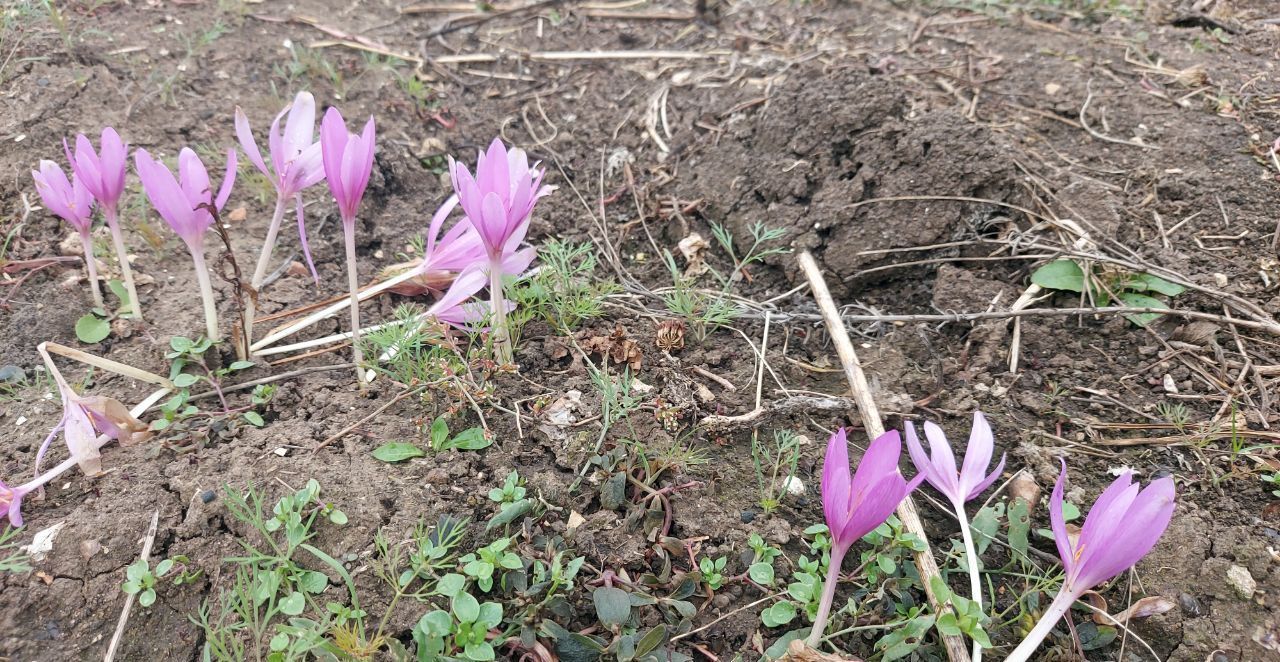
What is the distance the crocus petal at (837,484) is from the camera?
4.45 ft

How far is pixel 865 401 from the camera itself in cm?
193

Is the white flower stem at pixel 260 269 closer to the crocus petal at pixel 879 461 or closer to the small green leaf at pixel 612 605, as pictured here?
the small green leaf at pixel 612 605

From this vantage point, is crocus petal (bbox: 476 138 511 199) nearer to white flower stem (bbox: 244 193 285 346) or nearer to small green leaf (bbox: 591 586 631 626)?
white flower stem (bbox: 244 193 285 346)

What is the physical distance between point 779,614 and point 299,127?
5.35 ft

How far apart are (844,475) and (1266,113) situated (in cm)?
249

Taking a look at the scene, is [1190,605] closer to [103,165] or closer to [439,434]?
[439,434]

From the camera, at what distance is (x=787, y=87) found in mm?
2787

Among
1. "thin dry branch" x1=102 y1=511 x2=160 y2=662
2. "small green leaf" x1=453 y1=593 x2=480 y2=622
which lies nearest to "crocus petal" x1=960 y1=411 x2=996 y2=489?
"small green leaf" x1=453 y1=593 x2=480 y2=622

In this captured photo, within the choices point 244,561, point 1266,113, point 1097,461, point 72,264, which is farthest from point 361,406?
point 1266,113

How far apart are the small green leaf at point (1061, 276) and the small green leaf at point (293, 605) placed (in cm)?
210

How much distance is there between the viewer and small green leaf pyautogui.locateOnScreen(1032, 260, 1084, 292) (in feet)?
7.16

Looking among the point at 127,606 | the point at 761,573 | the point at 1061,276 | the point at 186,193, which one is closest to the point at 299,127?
the point at 186,193

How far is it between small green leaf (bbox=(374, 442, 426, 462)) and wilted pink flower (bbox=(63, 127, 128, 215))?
3.20 feet

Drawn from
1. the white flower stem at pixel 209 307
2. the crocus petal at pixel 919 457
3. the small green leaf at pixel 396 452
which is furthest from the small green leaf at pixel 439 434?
the crocus petal at pixel 919 457
